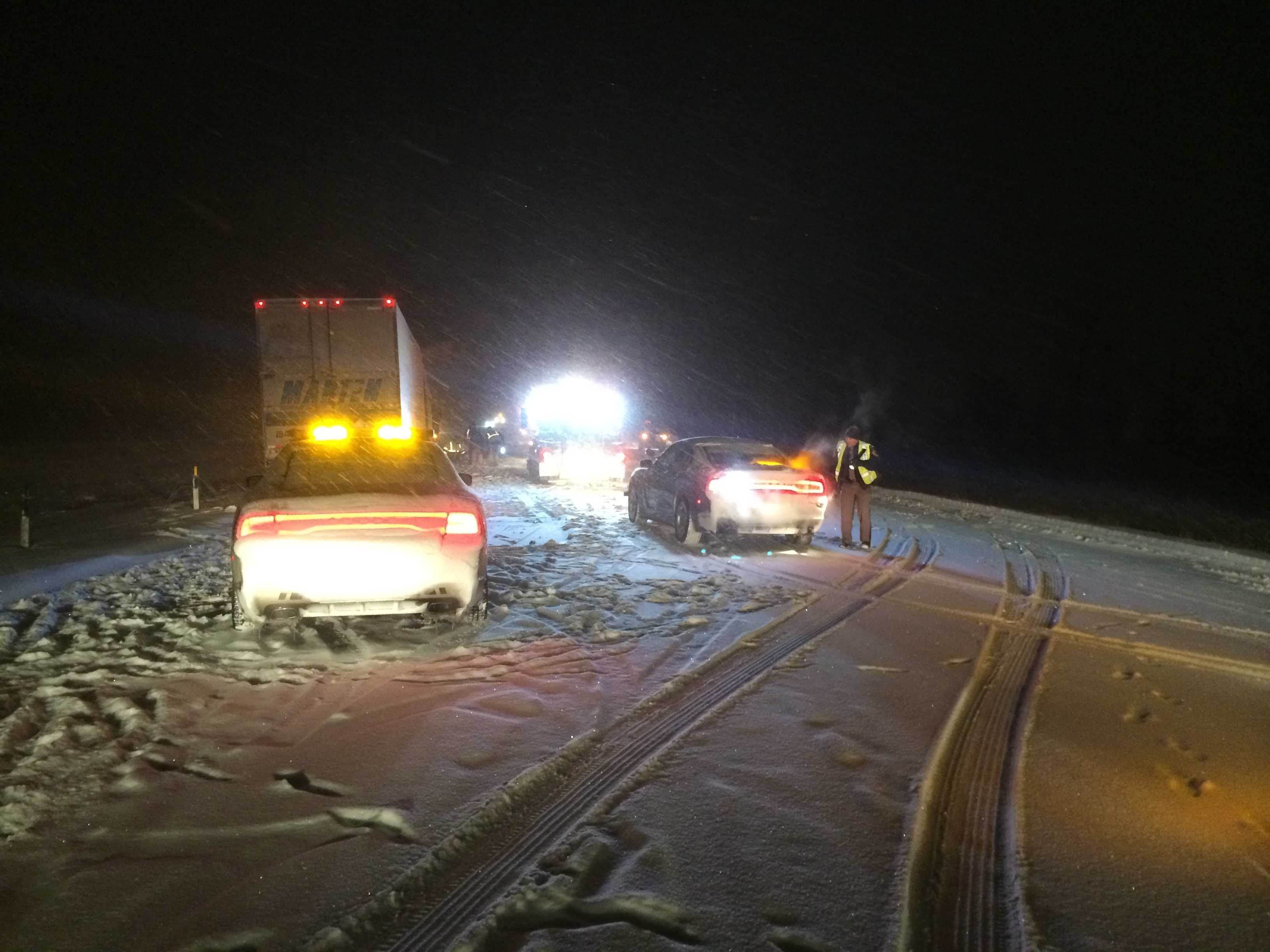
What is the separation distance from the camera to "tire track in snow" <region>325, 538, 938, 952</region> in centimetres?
312

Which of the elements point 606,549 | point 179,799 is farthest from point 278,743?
point 606,549

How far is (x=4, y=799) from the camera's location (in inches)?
158

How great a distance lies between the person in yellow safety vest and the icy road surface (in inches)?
150

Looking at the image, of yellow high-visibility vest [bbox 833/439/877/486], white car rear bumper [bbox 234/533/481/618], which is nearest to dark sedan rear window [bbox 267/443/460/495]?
white car rear bumper [bbox 234/533/481/618]

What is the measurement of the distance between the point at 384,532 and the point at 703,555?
229 inches

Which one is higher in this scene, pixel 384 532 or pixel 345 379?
pixel 345 379

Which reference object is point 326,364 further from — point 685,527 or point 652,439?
point 652,439

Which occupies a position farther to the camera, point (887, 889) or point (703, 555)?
point (703, 555)

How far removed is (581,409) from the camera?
21.8 meters

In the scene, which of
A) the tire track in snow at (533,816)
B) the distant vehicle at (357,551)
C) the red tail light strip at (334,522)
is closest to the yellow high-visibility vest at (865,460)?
the tire track in snow at (533,816)

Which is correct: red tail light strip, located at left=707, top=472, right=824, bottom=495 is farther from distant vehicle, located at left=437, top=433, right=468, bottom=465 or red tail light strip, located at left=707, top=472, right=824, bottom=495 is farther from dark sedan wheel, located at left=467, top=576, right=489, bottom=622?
distant vehicle, located at left=437, top=433, right=468, bottom=465

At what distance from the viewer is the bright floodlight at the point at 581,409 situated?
2145cm

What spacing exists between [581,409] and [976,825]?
18.4 m

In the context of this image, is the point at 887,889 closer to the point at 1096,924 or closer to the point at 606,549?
the point at 1096,924
